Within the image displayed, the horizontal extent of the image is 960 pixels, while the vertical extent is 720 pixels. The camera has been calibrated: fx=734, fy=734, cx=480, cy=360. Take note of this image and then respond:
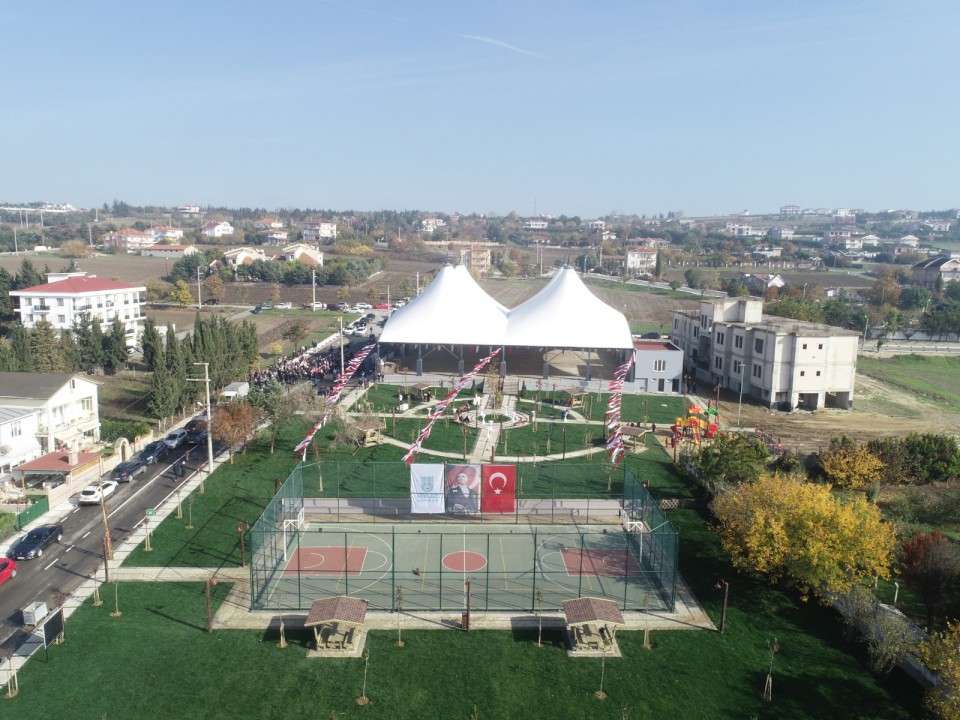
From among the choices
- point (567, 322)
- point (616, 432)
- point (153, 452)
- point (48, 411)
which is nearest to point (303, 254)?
point (567, 322)

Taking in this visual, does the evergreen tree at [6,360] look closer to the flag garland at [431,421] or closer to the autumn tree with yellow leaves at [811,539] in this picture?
the flag garland at [431,421]

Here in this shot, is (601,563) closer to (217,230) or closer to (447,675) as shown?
(447,675)

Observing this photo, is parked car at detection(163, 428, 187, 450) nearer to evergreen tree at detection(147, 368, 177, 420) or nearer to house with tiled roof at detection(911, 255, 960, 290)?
evergreen tree at detection(147, 368, 177, 420)

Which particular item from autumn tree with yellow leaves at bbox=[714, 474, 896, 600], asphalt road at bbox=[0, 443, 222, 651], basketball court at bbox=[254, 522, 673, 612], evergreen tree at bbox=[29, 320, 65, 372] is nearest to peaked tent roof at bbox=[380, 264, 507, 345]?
asphalt road at bbox=[0, 443, 222, 651]

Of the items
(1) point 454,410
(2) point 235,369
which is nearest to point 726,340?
(1) point 454,410

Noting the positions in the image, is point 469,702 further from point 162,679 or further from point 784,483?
point 784,483

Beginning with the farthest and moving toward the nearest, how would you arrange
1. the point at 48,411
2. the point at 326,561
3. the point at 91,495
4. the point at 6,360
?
the point at 6,360 < the point at 48,411 < the point at 91,495 < the point at 326,561
